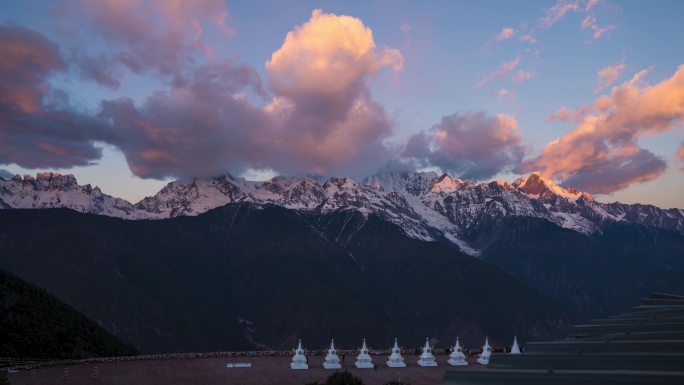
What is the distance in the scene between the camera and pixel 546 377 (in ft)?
73.7

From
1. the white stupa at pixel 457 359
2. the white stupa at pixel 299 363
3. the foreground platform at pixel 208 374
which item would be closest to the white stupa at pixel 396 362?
the foreground platform at pixel 208 374

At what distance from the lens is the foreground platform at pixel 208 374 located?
289 feet

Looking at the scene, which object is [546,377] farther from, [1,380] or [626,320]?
[1,380]

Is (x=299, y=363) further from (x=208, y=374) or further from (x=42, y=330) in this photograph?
(x=42, y=330)

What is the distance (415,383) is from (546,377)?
68.5 metres

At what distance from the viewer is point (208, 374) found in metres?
95.5

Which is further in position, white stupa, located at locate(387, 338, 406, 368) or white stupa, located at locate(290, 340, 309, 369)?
white stupa, located at locate(387, 338, 406, 368)

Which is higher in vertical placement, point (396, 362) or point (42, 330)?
point (42, 330)

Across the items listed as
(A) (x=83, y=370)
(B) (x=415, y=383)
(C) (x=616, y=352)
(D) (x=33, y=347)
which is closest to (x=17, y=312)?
(D) (x=33, y=347)

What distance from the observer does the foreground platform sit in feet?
289

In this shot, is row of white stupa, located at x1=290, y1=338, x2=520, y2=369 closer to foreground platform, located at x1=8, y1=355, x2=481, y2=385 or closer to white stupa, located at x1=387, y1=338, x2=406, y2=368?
white stupa, located at x1=387, y1=338, x2=406, y2=368

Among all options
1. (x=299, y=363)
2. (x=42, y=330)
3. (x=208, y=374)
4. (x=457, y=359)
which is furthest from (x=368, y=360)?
(x=42, y=330)

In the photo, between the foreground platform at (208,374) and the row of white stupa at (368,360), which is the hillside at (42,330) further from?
the row of white stupa at (368,360)

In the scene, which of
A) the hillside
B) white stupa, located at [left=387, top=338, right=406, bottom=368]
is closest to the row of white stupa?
white stupa, located at [left=387, top=338, right=406, bottom=368]
